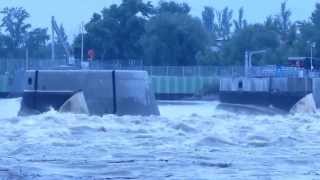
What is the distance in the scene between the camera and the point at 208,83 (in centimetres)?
8725

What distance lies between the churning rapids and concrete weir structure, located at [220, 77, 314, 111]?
9.86 meters

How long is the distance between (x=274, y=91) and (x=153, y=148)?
84.1 ft

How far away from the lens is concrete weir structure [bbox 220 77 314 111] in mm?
51750

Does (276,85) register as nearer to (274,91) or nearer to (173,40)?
(274,91)

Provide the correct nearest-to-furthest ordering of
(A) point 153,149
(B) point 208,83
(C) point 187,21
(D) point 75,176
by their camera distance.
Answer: (D) point 75,176
(A) point 153,149
(B) point 208,83
(C) point 187,21

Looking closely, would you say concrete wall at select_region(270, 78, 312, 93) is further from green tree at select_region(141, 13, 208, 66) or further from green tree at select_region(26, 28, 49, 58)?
green tree at select_region(26, 28, 49, 58)

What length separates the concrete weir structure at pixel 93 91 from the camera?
4128cm

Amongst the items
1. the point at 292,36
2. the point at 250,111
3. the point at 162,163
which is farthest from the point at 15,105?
the point at 292,36

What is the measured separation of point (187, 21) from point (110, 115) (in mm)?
62449

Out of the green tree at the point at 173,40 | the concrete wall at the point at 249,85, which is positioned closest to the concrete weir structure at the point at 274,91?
the concrete wall at the point at 249,85

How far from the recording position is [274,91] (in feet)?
172

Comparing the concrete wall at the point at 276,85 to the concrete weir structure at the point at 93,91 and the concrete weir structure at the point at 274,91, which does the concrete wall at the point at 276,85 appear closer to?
the concrete weir structure at the point at 274,91

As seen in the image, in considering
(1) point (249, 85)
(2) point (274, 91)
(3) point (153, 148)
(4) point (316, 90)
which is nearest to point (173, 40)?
(4) point (316, 90)

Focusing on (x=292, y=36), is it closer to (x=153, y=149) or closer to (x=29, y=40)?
(x=29, y=40)
